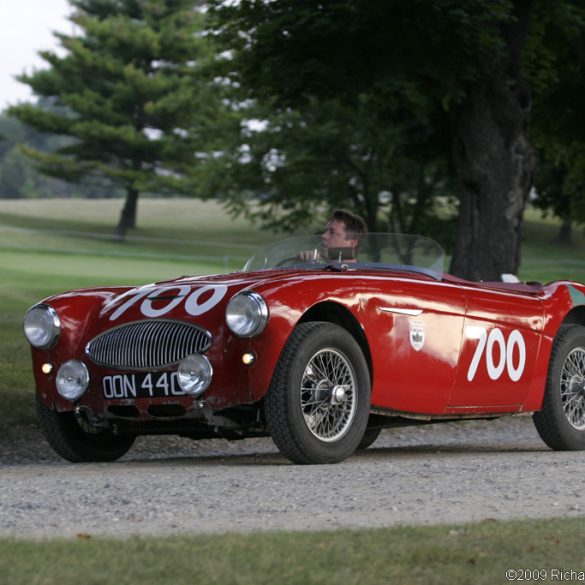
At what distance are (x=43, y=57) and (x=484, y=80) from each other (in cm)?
5147

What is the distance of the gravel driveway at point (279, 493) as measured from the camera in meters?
5.36

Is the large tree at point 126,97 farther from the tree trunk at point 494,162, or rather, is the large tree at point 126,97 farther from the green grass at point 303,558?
the green grass at point 303,558

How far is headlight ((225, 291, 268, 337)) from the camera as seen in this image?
7.06 meters

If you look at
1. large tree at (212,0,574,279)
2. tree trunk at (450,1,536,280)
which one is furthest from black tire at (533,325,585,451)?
tree trunk at (450,1,536,280)

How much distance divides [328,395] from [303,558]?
2978 millimetres

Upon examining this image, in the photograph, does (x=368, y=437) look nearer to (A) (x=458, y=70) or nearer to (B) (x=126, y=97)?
(A) (x=458, y=70)

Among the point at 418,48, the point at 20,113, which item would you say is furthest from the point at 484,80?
the point at 20,113

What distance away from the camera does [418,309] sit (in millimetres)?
7945

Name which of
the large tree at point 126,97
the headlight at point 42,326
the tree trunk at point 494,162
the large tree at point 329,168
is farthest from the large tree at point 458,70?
the large tree at point 126,97

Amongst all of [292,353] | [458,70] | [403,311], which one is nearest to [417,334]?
[403,311]

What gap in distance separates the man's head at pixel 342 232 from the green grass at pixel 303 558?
3.88 meters

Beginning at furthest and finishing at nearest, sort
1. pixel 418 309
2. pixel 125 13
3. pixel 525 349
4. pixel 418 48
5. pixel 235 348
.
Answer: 1. pixel 125 13
2. pixel 418 48
3. pixel 525 349
4. pixel 418 309
5. pixel 235 348

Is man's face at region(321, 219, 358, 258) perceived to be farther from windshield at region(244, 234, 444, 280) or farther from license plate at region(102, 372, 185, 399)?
license plate at region(102, 372, 185, 399)

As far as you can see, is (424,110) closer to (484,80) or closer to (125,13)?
(484,80)
